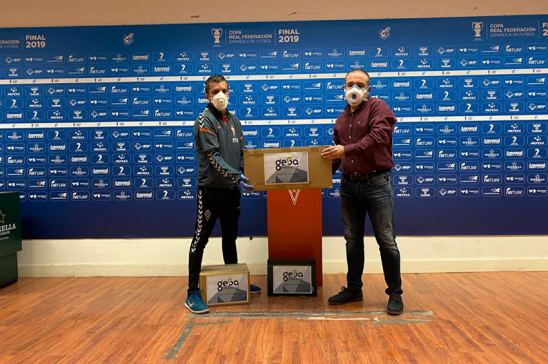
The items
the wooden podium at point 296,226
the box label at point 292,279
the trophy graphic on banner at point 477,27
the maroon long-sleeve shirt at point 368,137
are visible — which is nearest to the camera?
the maroon long-sleeve shirt at point 368,137

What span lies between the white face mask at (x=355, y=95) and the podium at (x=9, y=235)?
278 cm

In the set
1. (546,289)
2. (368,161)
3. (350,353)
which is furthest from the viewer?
(546,289)

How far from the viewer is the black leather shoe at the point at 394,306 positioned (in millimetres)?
2469

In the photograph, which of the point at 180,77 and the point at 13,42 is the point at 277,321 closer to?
the point at 180,77

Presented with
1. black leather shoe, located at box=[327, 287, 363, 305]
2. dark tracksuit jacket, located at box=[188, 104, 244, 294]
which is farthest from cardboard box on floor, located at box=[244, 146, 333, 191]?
black leather shoe, located at box=[327, 287, 363, 305]

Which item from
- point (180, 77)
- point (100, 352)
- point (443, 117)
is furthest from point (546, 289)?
point (180, 77)

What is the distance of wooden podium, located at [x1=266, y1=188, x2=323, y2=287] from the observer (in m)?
3.09

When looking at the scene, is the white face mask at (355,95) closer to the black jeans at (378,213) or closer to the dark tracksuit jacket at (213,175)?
the black jeans at (378,213)

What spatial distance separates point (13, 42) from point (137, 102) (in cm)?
118

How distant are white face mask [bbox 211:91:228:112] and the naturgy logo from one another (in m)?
0.52

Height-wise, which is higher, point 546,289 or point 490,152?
point 490,152

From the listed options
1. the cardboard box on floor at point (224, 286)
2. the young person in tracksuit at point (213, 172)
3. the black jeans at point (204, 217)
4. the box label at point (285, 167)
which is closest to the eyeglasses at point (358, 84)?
the box label at point (285, 167)

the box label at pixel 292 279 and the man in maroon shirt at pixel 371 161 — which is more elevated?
the man in maroon shirt at pixel 371 161

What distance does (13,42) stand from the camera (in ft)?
11.5
